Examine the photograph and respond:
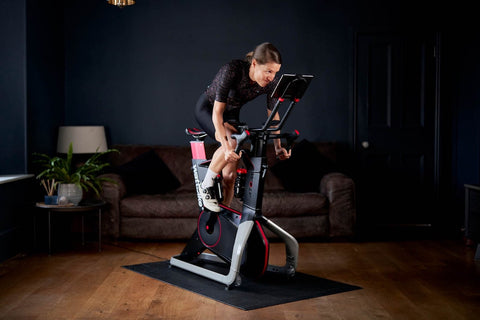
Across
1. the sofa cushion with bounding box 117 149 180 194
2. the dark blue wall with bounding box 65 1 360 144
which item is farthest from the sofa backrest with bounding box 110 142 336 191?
the dark blue wall with bounding box 65 1 360 144

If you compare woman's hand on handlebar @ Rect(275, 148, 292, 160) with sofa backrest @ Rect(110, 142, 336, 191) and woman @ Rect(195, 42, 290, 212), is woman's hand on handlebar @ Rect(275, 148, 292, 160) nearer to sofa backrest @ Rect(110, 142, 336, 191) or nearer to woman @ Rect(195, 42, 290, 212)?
woman @ Rect(195, 42, 290, 212)

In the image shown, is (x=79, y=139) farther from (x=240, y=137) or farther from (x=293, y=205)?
(x=240, y=137)

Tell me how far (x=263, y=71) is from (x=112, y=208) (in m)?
2.08

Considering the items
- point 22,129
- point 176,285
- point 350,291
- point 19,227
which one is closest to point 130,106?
point 22,129

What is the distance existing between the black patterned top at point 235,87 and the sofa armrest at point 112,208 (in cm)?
148

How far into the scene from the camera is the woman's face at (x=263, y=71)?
3062 millimetres

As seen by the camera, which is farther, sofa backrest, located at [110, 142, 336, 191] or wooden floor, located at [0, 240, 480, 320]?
sofa backrest, located at [110, 142, 336, 191]

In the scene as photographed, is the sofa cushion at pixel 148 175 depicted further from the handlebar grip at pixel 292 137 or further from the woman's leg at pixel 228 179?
the handlebar grip at pixel 292 137

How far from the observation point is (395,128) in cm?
538

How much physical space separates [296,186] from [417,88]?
1.68 m

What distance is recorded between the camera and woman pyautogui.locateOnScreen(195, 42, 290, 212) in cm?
307

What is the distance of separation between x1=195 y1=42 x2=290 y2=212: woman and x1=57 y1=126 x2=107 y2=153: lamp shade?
1813mm

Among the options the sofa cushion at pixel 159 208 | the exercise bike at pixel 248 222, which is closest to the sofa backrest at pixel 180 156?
the sofa cushion at pixel 159 208

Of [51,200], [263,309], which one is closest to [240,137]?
[263,309]
